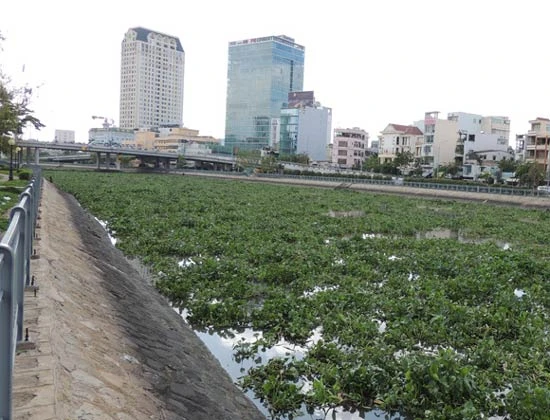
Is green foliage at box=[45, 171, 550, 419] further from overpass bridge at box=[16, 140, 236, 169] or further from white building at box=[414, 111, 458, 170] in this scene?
white building at box=[414, 111, 458, 170]

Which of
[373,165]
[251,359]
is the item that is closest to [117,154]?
[373,165]

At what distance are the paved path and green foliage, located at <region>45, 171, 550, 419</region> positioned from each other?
0.76 metres

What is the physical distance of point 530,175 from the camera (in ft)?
212

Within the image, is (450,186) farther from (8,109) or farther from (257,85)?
(257,85)

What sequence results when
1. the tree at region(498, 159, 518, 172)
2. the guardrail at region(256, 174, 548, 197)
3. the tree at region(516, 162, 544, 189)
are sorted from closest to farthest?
the guardrail at region(256, 174, 548, 197) → the tree at region(516, 162, 544, 189) → the tree at region(498, 159, 518, 172)

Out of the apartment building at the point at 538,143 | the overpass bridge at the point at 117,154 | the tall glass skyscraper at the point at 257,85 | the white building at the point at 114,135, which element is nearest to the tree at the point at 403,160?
the apartment building at the point at 538,143

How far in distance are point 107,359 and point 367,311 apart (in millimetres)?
5946

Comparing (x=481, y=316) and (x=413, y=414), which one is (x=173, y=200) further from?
(x=413, y=414)

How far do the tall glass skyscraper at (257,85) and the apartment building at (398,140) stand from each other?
6578 centimetres

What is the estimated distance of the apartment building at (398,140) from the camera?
96750mm

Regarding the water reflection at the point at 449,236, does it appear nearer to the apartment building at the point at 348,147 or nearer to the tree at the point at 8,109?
the tree at the point at 8,109

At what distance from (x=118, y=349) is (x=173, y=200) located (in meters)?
27.7

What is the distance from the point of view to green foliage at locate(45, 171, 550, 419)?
6.99 m

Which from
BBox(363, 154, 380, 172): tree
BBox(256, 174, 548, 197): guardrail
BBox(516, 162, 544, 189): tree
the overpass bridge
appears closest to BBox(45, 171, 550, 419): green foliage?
BBox(256, 174, 548, 197): guardrail
